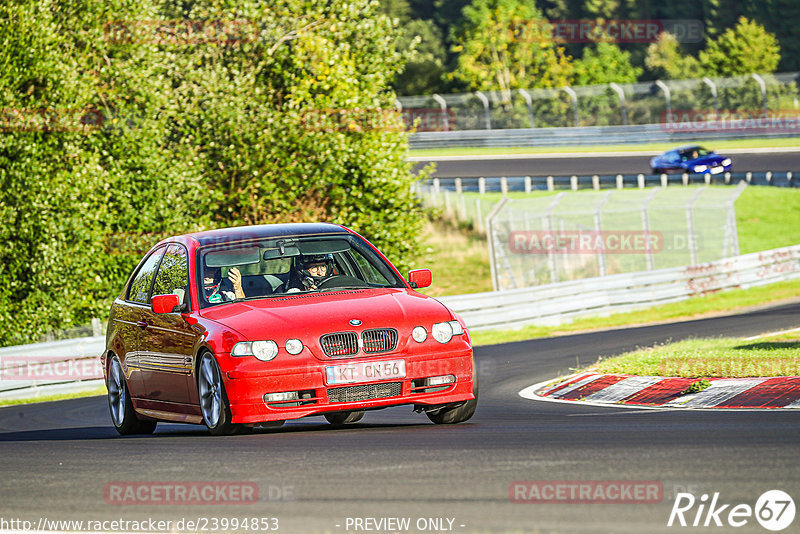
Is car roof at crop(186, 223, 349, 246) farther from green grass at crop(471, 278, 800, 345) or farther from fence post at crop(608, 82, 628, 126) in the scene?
fence post at crop(608, 82, 628, 126)

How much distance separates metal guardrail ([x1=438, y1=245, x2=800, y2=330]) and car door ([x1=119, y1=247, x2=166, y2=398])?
1166cm

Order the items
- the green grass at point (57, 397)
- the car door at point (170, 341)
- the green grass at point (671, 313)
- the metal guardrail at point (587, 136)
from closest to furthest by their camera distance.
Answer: the car door at point (170, 341) → the green grass at point (57, 397) → the green grass at point (671, 313) → the metal guardrail at point (587, 136)

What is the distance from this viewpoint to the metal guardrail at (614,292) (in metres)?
23.3

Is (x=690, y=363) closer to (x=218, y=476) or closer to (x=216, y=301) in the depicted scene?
(x=216, y=301)

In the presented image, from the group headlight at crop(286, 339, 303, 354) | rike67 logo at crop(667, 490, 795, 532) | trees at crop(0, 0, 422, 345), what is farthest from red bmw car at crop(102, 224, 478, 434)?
trees at crop(0, 0, 422, 345)

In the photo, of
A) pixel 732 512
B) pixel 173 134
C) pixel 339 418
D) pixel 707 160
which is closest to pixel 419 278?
pixel 339 418

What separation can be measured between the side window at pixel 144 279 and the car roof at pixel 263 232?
0.61 meters

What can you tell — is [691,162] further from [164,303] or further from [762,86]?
[164,303]

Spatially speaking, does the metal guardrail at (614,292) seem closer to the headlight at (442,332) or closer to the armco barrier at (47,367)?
the armco barrier at (47,367)

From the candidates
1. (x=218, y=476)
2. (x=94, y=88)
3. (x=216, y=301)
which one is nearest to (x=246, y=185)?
(x=94, y=88)

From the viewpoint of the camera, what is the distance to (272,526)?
551 cm

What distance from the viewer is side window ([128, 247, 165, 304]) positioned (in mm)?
10344

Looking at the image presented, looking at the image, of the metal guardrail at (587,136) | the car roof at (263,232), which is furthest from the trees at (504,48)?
the car roof at (263,232)

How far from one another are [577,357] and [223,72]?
13392 millimetres
